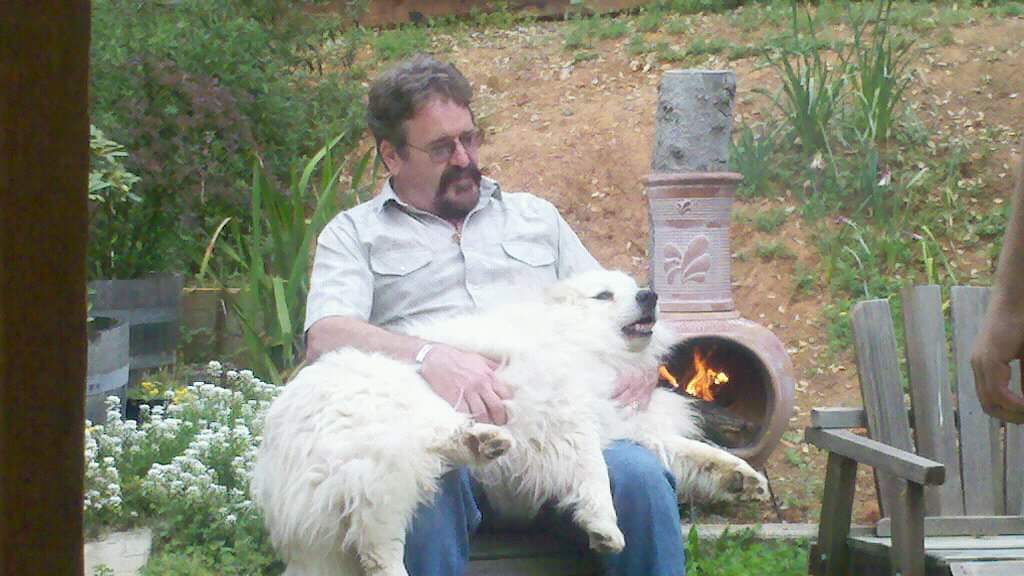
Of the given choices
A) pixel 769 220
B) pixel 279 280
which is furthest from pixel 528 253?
pixel 769 220

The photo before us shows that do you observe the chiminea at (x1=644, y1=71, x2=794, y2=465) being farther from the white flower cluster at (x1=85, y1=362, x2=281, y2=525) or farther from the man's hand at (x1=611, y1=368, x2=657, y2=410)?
the white flower cluster at (x1=85, y1=362, x2=281, y2=525)

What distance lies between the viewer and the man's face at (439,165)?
3.38 m

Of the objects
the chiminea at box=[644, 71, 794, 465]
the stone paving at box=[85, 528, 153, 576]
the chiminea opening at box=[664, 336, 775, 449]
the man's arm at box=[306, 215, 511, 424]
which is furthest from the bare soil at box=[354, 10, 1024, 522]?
the stone paving at box=[85, 528, 153, 576]

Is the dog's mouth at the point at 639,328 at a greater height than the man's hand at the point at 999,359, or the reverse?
the dog's mouth at the point at 639,328

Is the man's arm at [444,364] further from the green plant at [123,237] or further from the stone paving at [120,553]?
the green plant at [123,237]

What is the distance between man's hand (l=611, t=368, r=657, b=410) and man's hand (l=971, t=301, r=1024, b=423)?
166cm

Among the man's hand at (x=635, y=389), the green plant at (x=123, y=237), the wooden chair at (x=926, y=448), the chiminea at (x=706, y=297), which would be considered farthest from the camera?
the green plant at (x=123, y=237)

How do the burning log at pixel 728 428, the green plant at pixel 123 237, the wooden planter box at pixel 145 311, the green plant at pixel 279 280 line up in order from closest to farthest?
the burning log at pixel 728 428 < the green plant at pixel 279 280 < the wooden planter box at pixel 145 311 < the green plant at pixel 123 237

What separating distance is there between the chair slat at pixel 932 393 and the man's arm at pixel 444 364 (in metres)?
1.45

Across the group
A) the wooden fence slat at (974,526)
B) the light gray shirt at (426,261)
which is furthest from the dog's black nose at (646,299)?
→ the wooden fence slat at (974,526)

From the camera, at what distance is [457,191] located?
341 centimetres

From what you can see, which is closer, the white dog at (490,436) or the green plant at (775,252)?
the white dog at (490,436)

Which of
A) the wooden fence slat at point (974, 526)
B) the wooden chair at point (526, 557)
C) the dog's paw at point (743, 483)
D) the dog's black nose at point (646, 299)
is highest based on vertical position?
the dog's black nose at point (646, 299)

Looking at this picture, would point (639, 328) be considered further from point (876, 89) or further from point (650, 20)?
point (650, 20)
